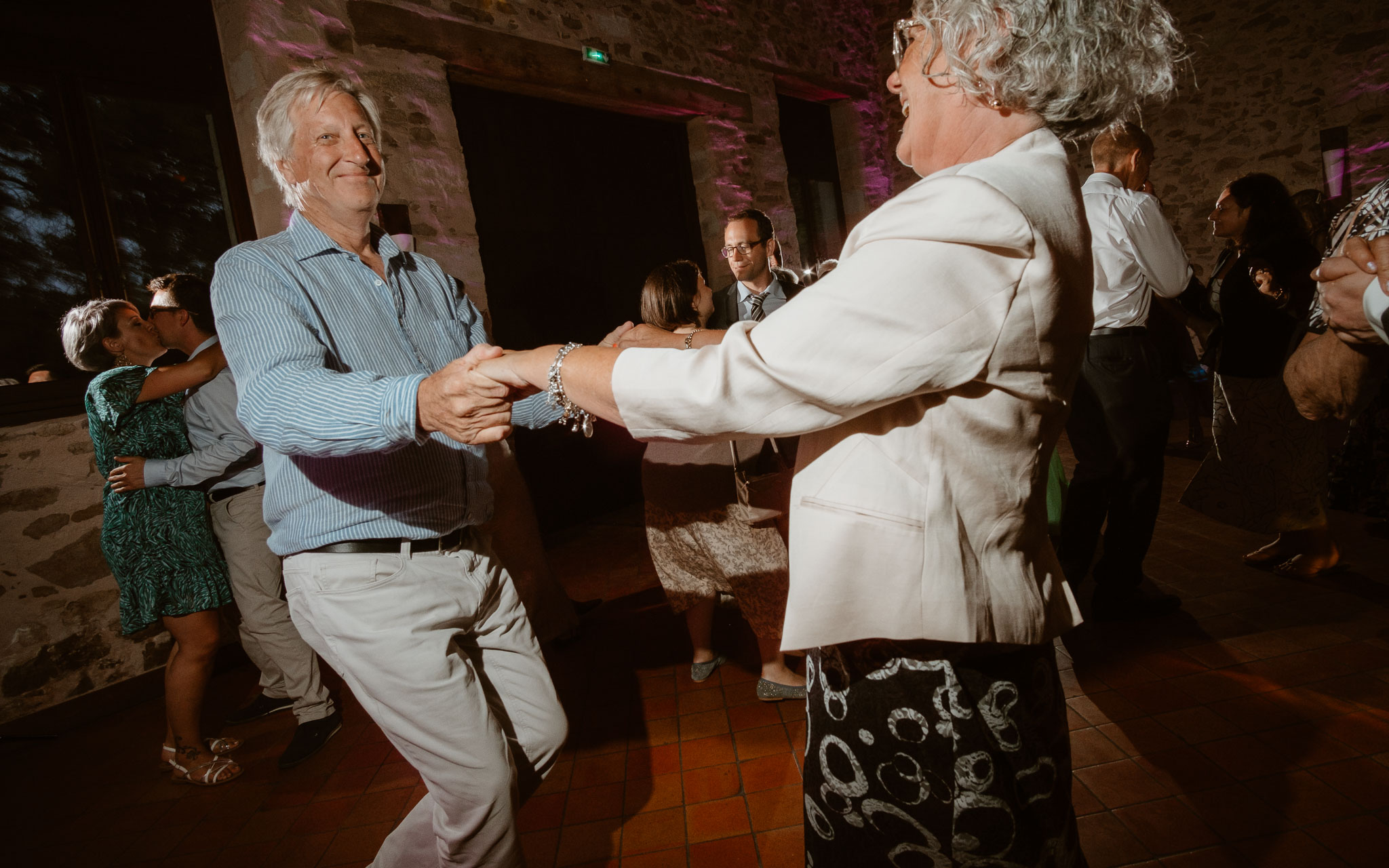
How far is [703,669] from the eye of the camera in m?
3.18

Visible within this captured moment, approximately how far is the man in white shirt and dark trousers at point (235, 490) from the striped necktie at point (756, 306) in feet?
7.85

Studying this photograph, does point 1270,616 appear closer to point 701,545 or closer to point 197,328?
point 701,545

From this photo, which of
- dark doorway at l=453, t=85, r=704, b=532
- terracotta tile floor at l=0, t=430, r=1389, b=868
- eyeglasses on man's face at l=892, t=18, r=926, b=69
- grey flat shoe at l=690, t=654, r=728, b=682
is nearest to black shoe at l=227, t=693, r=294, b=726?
terracotta tile floor at l=0, t=430, r=1389, b=868

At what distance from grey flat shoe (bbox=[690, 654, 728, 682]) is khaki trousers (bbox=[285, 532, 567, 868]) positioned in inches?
64.0

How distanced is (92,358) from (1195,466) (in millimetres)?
7230

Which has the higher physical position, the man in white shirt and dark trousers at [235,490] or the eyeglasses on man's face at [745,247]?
the eyeglasses on man's face at [745,247]

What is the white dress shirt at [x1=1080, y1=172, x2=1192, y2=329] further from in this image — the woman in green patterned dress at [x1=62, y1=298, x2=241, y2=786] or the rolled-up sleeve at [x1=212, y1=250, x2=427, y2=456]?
the woman in green patterned dress at [x1=62, y1=298, x2=241, y2=786]

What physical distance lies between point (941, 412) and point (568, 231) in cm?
565

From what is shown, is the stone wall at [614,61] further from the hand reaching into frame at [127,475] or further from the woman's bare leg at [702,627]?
the woman's bare leg at [702,627]

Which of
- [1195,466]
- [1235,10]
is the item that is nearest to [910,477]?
[1195,466]

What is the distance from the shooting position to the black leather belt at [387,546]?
1.46m

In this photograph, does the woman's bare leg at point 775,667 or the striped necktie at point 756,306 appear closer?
the woman's bare leg at point 775,667

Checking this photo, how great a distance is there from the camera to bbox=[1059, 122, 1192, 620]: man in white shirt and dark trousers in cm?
297

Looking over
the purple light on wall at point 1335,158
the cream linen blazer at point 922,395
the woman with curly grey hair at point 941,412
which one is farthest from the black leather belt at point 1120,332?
the purple light on wall at point 1335,158
